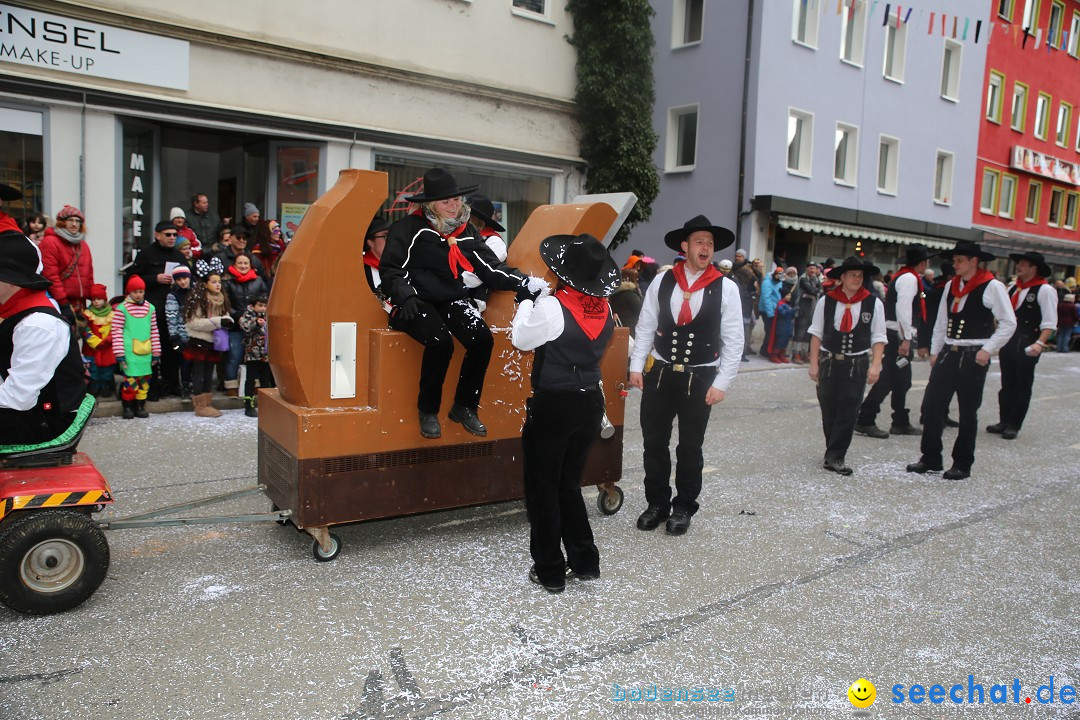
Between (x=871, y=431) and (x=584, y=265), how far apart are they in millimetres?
5958

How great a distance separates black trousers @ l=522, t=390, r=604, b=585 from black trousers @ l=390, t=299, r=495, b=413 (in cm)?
63

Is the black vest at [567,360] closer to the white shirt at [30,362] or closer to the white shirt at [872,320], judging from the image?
the white shirt at [30,362]

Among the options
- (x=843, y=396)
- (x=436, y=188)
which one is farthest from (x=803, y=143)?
(x=436, y=188)

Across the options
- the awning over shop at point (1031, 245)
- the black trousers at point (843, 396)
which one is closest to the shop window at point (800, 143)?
the awning over shop at point (1031, 245)

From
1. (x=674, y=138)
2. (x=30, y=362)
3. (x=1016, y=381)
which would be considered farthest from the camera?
(x=674, y=138)

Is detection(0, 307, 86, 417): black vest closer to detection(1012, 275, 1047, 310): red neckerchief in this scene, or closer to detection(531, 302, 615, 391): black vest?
detection(531, 302, 615, 391): black vest

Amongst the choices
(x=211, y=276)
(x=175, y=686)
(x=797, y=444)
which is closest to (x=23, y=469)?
(x=175, y=686)

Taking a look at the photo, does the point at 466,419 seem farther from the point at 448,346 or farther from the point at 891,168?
the point at 891,168

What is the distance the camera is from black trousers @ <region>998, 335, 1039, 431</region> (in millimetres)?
9258

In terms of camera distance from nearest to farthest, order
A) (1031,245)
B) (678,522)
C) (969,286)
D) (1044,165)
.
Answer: (678,522)
(969,286)
(1031,245)
(1044,165)

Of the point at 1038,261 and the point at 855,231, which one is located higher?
the point at 855,231

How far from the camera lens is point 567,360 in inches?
167

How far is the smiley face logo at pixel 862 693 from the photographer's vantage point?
3.38 metres

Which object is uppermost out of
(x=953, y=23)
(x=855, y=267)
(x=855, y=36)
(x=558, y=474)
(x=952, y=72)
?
(x=953, y=23)
